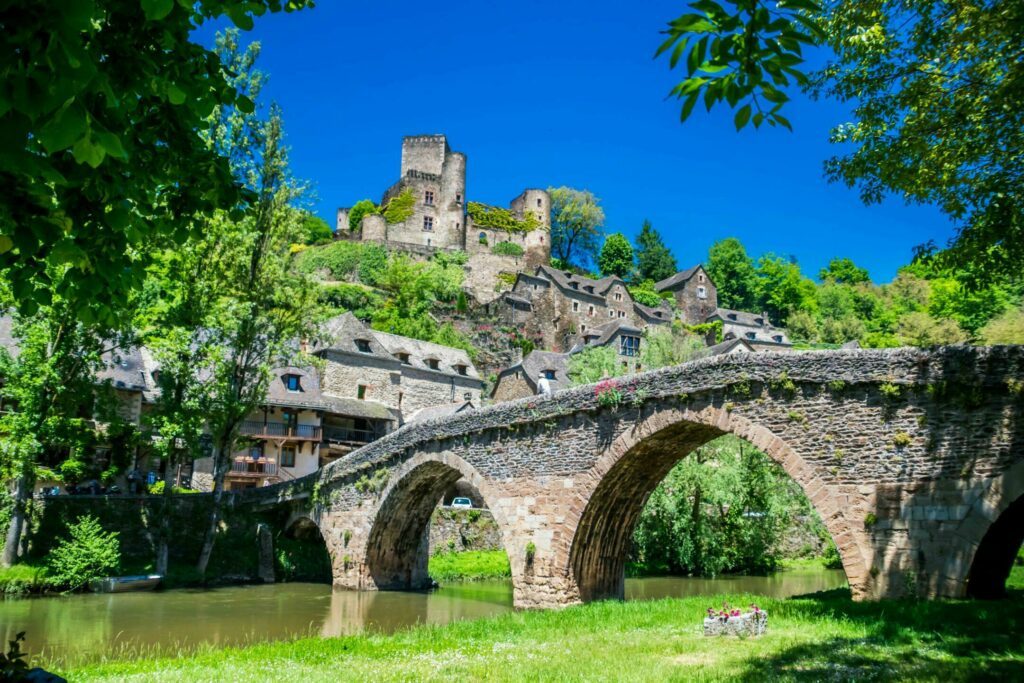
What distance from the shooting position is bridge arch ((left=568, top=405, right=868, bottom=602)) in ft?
39.7

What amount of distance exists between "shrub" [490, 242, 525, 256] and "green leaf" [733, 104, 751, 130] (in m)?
71.9

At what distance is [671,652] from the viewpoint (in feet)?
28.3

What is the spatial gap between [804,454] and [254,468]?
25.9 metres

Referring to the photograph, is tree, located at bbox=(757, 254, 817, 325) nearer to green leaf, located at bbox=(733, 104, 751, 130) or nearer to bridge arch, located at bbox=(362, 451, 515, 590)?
bridge arch, located at bbox=(362, 451, 515, 590)

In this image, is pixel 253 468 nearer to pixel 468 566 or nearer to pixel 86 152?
pixel 468 566

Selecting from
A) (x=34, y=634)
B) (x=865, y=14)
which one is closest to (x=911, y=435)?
(x=865, y=14)

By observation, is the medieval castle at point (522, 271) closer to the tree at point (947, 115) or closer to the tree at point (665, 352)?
the tree at point (665, 352)

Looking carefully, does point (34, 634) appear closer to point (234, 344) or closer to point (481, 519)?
point (234, 344)

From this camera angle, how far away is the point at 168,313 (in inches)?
859

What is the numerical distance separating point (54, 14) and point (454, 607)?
60.0 feet

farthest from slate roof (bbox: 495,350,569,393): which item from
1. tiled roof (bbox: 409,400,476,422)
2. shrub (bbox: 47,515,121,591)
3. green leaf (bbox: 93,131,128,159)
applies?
green leaf (bbox: 93,131,128,159)

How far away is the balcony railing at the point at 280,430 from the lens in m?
32.8

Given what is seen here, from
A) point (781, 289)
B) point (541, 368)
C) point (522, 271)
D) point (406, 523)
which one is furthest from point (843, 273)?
point (406, 523)

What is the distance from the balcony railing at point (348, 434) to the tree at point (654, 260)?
52.0m
